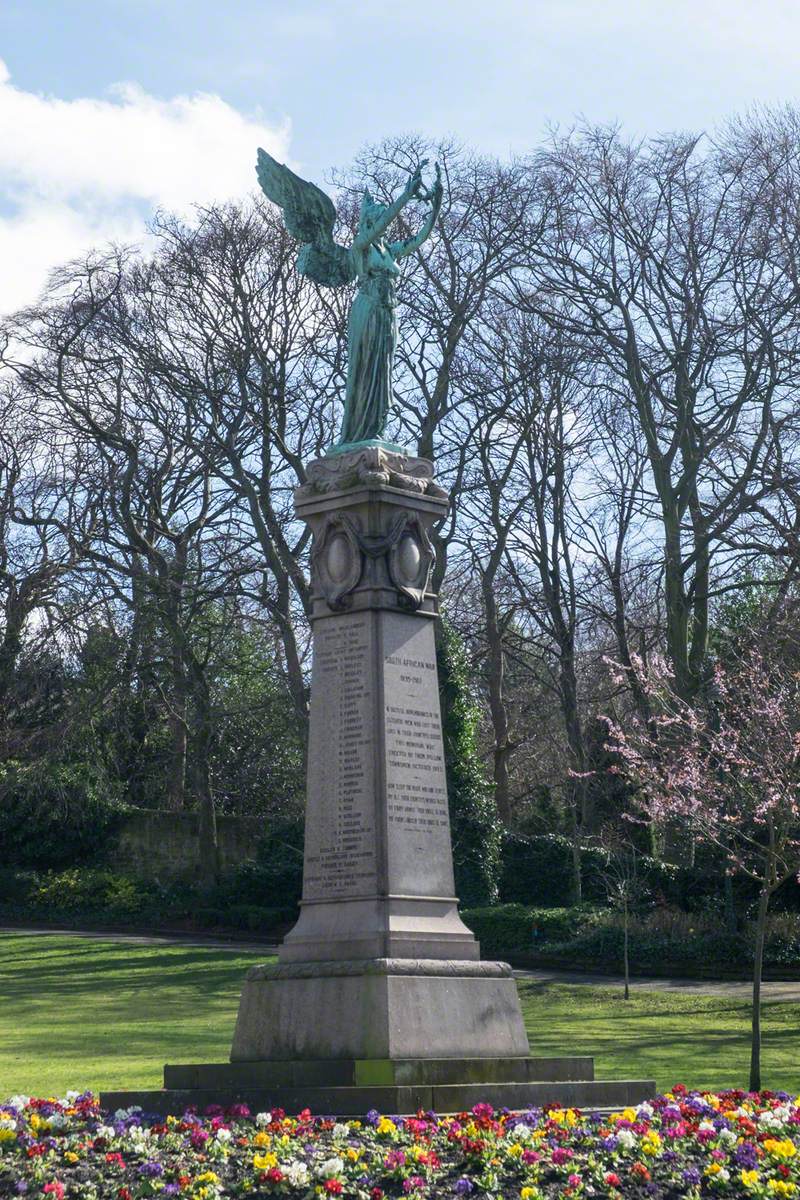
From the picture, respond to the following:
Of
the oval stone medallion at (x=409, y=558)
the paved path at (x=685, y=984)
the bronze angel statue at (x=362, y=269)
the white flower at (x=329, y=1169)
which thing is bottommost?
the paved path at (x=685, y=984)

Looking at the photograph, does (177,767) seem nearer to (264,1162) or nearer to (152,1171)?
(152,1171)

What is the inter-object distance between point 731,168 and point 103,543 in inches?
598

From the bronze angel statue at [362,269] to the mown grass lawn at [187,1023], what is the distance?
6.38 metres

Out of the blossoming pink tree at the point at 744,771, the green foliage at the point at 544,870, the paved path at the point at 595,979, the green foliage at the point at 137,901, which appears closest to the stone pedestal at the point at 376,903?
the blossoming pink tree at the point at 744,771

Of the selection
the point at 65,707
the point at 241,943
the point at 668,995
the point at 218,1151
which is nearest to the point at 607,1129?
the point at 218,1151

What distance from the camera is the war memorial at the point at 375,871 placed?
37.9ft

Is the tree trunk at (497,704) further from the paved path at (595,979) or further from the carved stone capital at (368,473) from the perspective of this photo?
the carved stone capital at (368,473)

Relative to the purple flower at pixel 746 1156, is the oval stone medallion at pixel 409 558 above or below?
→ above

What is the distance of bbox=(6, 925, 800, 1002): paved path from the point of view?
86.9ft

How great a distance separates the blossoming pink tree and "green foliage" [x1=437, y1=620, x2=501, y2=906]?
4.56 m

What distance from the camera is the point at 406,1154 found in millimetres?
8914

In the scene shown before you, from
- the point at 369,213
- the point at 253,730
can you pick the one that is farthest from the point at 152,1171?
the point at 253,730

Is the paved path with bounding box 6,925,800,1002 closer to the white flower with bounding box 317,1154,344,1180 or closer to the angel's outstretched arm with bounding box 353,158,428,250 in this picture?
the angel's outstretched arm with bounding box 353,158,428,250

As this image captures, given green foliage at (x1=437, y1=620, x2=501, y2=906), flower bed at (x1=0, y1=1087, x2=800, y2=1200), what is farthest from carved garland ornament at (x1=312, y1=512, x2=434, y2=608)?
green foliage at (x1=437, y1=620, x2=501, y2=906)
